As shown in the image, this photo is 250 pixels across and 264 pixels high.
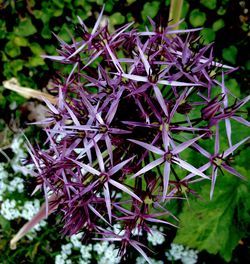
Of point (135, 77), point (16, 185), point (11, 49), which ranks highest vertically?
point (135, 77)

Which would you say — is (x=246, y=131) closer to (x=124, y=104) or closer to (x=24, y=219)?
(x=124, y=104)

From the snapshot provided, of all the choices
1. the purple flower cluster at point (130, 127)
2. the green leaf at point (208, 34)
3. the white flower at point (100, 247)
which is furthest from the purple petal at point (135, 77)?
the white flower at point (100, 247)

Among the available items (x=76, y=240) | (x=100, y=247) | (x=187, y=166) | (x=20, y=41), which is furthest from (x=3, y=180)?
(x=187, y=166)

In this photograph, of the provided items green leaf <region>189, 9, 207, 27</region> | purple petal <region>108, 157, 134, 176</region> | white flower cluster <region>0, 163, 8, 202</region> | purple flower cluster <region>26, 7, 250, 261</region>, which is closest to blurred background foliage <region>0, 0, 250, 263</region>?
green leaf <region>189, 9, 207, 27</region>

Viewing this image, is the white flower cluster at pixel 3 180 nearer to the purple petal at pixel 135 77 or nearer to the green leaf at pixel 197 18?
the green leaf at pixel 197 18

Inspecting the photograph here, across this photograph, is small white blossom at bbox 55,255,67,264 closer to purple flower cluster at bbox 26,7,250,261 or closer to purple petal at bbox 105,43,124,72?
purple flower cluster at bbox 26,7,250,261

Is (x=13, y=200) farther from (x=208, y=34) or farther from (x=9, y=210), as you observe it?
(x=208, y=34)
